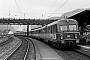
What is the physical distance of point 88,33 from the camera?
19391 mm

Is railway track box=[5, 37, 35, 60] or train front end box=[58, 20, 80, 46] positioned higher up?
train front end box=[58, 20, 80, 46]

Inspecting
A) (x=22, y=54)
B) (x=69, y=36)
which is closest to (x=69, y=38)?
(x=69, y=36)

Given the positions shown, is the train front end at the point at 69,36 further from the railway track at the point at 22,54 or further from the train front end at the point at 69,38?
the railway track at the point at 22,54

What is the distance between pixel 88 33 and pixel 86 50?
6.70 metres

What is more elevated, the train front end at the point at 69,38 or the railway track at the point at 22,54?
the train front end at the point at 69,38

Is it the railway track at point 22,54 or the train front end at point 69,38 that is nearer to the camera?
the railway track at point 22,54

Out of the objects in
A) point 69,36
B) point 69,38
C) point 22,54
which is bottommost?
point 22,54

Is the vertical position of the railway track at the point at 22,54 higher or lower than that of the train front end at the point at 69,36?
lower

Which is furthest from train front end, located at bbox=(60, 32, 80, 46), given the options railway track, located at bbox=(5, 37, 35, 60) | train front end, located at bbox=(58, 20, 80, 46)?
railway track, located at bbox=(5, 37, 35, 60)

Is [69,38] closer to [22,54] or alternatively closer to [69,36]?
[69,36]

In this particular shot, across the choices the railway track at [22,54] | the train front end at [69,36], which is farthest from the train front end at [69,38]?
the railway track at [22,54]

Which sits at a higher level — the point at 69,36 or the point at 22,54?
the point at 69,36

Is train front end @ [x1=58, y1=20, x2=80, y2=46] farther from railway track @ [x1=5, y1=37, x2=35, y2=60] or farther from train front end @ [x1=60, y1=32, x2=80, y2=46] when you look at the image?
railway track @ [x1=5, y1=37, x2=35, y2=60]

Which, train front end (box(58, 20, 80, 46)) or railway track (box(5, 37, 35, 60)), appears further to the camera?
train front end (box(58, 20, 80, 46))
